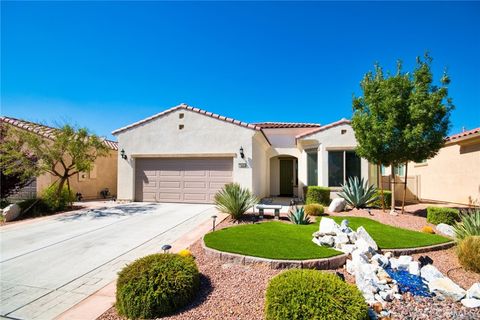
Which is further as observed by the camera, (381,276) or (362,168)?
(362,168)

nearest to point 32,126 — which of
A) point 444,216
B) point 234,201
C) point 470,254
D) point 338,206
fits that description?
point 234,201

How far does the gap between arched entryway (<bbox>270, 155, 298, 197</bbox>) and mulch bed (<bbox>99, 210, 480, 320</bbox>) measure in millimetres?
13247

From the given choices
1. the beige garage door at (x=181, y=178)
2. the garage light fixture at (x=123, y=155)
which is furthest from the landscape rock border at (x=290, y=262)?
the garage light fixture at (x=123, y=155)

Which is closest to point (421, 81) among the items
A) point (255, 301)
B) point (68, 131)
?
point (255, 301)

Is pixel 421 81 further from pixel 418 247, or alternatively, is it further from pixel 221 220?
pixel 221 220

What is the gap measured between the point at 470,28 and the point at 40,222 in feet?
58.4

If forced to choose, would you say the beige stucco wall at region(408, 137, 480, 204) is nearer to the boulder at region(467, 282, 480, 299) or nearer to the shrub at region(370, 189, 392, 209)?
the shrub at region(370, 189, 392, 209)

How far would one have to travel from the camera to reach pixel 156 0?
28.1ft

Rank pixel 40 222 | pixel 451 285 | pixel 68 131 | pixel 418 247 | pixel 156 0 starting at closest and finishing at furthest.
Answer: pixel 451 285
pixel 418 247
pixel 156 0
pixel 40 222
pixel 68 131

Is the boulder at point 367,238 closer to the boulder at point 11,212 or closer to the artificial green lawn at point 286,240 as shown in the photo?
the artificial green lawn at point 286,240

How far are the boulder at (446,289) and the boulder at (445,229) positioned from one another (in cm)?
409

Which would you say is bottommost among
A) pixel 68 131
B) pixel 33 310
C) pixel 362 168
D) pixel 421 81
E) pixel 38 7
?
pixel 33 310

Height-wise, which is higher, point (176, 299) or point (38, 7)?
point (38, 7)

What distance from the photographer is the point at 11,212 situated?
991 cm
